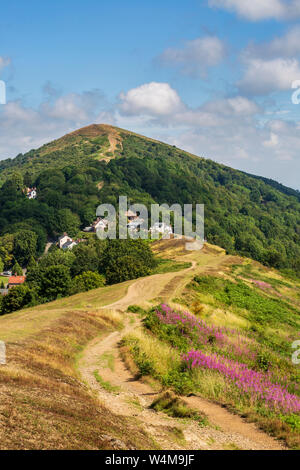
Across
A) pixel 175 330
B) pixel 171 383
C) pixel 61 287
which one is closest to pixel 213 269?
pixel 61 287

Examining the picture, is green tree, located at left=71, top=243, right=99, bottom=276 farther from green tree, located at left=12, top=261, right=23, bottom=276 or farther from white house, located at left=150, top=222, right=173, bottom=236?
green tree, located at left=12, top=261, right=23, bottom=276

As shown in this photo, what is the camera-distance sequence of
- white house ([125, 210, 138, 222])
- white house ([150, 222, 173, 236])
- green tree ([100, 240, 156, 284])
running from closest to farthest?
green tree ([100, 240, 156, 284]) → white house ([150, 222, 173, 236]) → white house ([125, 210, 138, 222])

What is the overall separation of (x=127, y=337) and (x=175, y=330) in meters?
3.03

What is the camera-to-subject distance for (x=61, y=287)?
52.5 meters

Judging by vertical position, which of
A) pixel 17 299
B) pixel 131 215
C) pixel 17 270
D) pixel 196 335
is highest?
pixel 131 215

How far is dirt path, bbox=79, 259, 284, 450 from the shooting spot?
10.5 metres

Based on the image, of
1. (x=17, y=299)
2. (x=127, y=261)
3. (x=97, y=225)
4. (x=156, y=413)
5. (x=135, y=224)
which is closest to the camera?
(x=156, y=413)

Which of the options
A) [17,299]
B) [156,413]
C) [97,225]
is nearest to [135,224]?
[97,225]

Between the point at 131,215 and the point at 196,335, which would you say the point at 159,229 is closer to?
the point at 131,215

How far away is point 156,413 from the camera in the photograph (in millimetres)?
12984

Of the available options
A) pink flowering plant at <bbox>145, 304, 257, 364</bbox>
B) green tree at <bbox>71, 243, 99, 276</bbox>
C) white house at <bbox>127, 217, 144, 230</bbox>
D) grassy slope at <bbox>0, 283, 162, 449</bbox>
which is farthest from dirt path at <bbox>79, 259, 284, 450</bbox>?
white house at <bbox>127, 217, 144, 230</bbox>

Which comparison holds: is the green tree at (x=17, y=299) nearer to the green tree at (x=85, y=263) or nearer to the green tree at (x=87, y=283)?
the green tree at (x=87, y=283)

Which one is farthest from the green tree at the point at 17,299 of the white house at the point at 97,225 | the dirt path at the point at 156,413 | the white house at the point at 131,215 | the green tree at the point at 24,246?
the white house at the point at 131,215
